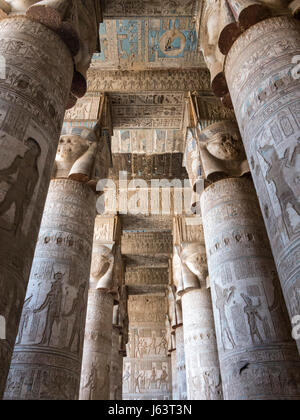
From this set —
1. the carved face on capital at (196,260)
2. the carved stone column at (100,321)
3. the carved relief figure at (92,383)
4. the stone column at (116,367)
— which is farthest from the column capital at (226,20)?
the stone column at (116,367)

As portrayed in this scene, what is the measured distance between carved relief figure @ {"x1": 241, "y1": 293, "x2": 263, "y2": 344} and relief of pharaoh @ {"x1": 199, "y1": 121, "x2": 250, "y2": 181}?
2047mm

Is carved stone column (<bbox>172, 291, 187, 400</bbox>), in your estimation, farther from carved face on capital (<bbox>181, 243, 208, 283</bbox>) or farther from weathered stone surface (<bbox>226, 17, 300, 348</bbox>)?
weathered stone surface (<bbox>226, 17, 300, 348</bbox>)

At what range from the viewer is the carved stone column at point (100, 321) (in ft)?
25.7

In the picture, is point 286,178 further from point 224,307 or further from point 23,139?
point 224,307

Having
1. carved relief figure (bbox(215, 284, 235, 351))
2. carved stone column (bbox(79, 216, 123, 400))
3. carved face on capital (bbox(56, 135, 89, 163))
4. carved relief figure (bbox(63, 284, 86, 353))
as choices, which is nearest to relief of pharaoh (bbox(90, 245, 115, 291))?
carved stone column (bbox(79, 216, 123, 400))

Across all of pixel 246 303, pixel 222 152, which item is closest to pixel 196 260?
pixel 222 152

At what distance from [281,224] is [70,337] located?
299 centimetres

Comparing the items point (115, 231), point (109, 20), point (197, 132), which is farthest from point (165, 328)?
point (109, 20)

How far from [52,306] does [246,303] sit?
7.73 feet

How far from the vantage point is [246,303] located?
4.23 m

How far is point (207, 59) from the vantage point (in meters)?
4.43

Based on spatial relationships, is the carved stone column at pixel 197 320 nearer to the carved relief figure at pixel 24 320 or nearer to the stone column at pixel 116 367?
the stone column at pixel 116 367

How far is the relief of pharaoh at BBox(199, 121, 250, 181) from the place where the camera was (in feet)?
18.2
